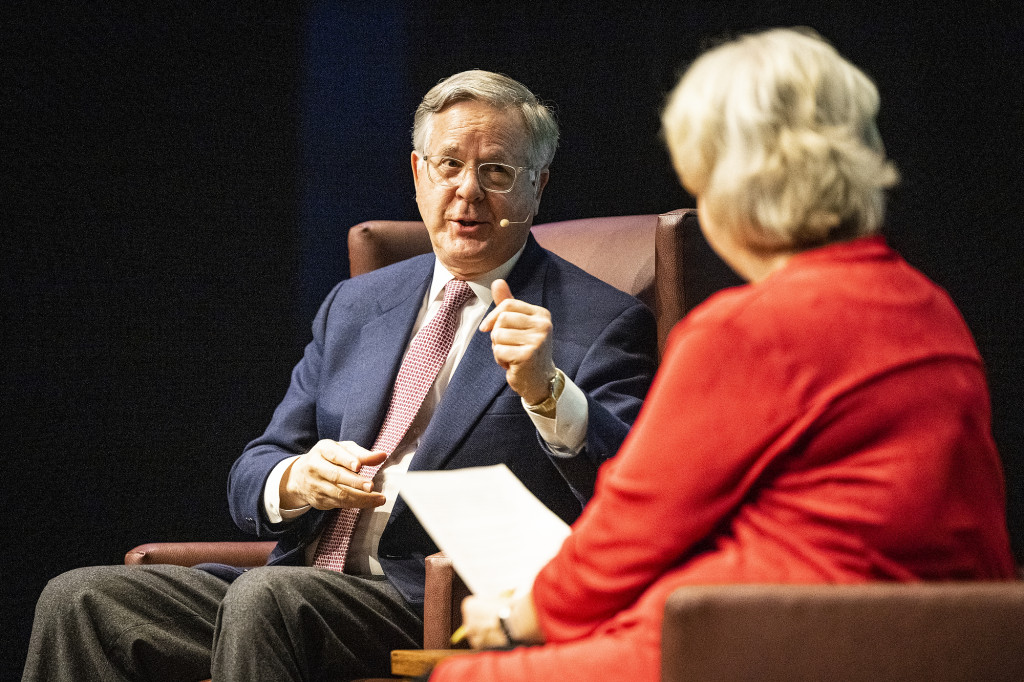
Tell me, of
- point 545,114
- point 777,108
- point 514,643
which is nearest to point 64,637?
point 514,643

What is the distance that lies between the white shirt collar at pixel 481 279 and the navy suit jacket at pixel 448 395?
0.02 metres

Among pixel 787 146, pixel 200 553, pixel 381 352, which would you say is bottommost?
pixel 200 553

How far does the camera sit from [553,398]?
4.78 feet

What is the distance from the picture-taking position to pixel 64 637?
5.23 feet

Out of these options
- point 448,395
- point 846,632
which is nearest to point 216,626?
point 448,395

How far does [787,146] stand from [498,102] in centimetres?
111

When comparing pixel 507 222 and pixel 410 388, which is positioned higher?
pixel 507 222

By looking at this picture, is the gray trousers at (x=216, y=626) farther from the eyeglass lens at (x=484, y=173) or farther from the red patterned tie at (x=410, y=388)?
the eyeglass lens at (x=484, y=173)

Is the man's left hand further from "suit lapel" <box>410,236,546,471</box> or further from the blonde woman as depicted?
the blonde woman

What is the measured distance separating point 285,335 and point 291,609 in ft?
3.74

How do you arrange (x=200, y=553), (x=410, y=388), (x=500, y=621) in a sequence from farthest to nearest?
1. (x=200, y=553)
2. (x=410, y=388)
3. (x=500, y=621)

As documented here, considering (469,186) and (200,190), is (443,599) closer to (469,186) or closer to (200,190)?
(469,186)

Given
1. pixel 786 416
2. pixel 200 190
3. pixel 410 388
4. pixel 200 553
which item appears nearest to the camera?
pixel 786 416

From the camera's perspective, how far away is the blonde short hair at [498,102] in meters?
1.85
